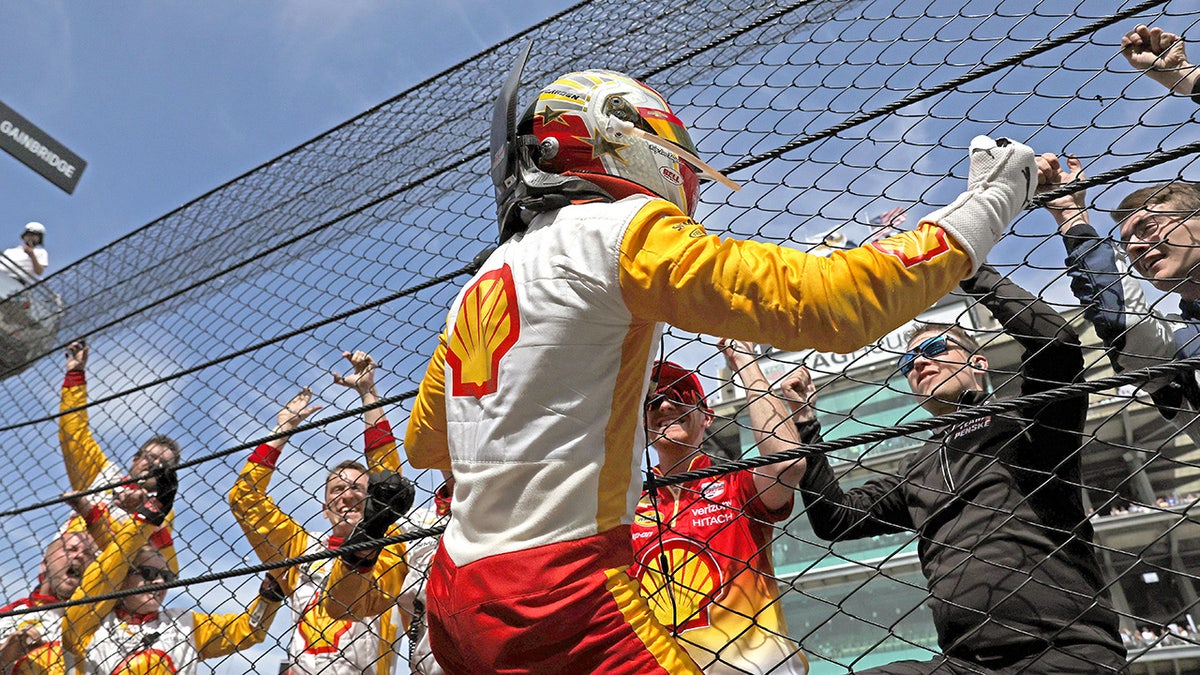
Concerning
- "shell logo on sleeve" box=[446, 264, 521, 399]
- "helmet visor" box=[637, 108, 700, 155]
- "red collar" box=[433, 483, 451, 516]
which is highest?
"helmet visor" box=[637, 108, 700, 155]

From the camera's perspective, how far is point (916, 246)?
1.21 m

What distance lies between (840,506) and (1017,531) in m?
0.38

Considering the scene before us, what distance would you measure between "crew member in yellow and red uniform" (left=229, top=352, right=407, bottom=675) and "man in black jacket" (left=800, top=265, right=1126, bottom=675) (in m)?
1.31

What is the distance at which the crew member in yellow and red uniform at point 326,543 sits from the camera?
2594mm

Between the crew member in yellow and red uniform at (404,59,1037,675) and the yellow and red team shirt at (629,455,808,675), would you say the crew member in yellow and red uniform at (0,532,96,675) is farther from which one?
the crew member in yellow and red uniform at (404,59,1037,675)


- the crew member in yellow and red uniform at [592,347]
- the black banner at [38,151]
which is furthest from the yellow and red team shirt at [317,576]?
the black banner at [38,151]

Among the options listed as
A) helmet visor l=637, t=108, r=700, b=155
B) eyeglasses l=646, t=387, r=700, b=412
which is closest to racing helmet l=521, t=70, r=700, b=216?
helmet visor l=637, t=108, r=700, b=155

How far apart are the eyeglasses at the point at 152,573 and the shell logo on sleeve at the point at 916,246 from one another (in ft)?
8.75

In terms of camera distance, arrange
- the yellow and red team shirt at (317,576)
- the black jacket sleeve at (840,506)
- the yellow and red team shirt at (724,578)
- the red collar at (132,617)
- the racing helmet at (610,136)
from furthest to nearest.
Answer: the red collar at (132,617), the yellow and red team shirt at (317,576), the black jacket sleeve at (840,506), the yellow and red team shirt at (724,578), the racing helmet at (610,136)

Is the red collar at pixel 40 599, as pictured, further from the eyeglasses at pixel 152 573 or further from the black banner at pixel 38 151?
the black banner at pixel 38 151

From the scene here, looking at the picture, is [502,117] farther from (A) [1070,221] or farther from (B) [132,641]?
(B) [132,641]

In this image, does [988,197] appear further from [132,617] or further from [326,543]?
[132,617]

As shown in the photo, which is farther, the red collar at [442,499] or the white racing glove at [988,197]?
the red collar at [442,499]

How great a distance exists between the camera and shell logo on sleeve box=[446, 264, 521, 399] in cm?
134
